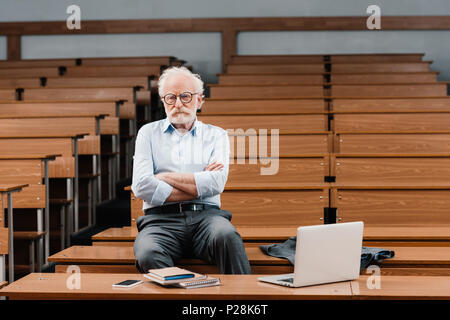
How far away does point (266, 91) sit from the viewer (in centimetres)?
175

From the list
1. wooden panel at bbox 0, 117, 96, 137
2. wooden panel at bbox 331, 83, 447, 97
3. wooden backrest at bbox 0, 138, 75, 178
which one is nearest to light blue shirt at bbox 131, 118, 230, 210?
wooden backrest at bbox 0, 138, 75, 178

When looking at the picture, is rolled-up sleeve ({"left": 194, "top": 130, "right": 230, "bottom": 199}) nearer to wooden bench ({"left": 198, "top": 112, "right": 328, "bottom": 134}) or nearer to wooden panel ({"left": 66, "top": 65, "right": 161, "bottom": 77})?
wooden bench ({"left": 198, "top": 112, "right": 328, "bottom": 134})

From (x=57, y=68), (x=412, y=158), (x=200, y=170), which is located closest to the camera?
(x=200, y=170)

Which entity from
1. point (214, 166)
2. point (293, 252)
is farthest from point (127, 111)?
point (293, 252)

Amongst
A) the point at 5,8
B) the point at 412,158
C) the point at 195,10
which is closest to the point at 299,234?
the point at 412,158

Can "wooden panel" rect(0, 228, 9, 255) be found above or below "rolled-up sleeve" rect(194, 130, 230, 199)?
below

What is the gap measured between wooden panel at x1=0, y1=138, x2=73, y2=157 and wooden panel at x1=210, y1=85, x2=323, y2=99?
23.3 inches

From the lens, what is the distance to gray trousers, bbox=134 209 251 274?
70cm

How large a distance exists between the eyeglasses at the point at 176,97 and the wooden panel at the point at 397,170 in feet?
1.29

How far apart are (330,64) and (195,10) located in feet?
1.96

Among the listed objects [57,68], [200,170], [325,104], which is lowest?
[200,170]

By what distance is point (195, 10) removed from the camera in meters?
2.30
